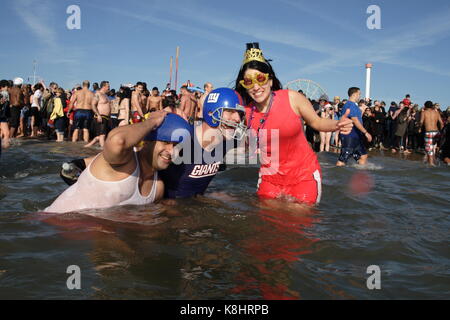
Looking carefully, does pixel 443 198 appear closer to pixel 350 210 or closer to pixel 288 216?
pixel 350 210

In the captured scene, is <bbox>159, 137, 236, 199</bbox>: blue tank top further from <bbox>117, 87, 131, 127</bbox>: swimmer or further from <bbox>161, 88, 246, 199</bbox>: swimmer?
<bbox>117, 87, 131, 127</bbox>: swimmer

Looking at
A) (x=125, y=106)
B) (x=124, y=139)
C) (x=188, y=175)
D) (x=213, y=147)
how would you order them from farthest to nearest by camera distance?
(x=125, y=106) < (x=188, y=175) < (x=213, y=147) < (x=124, y=139)

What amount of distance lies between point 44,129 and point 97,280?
1534 centimetres

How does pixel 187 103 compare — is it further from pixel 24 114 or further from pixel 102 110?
pixel 24 114

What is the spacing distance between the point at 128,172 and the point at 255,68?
5.29 ft

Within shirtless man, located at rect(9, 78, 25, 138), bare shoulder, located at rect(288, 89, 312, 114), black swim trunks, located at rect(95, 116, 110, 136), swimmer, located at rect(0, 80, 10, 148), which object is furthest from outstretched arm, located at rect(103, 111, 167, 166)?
shirtless man, located at rect(9, 78, 25, 138)

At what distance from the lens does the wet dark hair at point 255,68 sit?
3914mm

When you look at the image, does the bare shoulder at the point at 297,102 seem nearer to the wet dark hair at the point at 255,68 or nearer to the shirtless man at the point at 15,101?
the wet dark hair at the point at 255,68

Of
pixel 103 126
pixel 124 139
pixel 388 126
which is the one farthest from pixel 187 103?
pixel 388 126

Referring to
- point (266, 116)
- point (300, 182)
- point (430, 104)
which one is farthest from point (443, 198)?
point (430, 104)

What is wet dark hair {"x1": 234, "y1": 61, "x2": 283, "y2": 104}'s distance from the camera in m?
3.91

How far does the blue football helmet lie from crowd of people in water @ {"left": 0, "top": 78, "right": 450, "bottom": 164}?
5.41 meters

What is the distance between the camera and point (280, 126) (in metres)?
3.96

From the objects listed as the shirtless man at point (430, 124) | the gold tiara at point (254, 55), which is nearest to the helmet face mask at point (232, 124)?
the gold tiara at point (254, 55)
